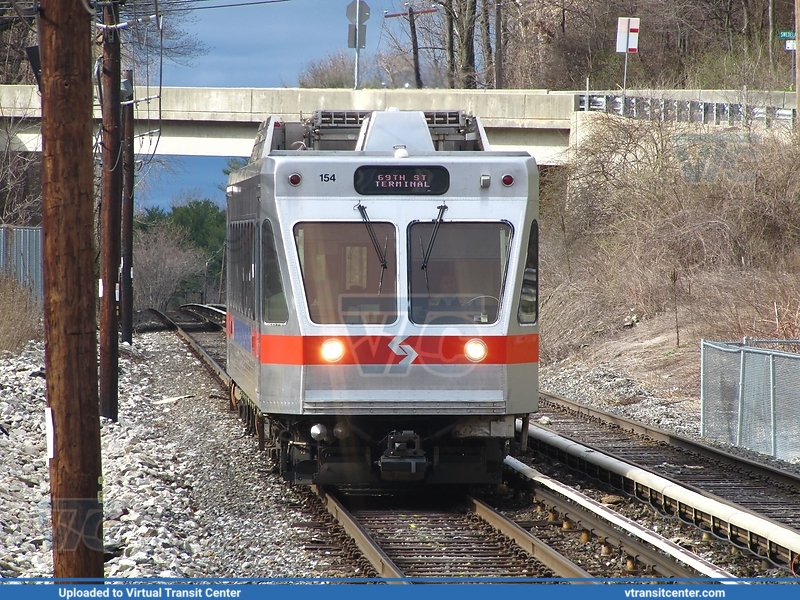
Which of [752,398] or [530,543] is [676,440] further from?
[530,543]

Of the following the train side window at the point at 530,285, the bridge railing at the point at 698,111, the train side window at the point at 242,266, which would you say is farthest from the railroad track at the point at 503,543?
the bridge railing at the point at 698,111

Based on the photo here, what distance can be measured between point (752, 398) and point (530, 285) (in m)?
5.48

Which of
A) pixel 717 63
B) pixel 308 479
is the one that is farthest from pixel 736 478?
pixel 717 63

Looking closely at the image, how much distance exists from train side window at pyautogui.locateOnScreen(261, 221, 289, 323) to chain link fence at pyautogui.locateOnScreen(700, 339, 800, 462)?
21.9 feet

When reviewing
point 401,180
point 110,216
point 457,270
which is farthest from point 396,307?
point 110,216

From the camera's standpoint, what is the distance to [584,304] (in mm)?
27297

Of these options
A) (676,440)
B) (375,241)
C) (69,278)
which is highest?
(375,241)

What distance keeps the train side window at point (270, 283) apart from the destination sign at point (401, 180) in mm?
959

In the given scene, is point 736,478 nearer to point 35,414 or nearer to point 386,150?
point 386,150

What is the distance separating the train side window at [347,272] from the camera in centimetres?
976

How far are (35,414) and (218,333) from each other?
19068mm

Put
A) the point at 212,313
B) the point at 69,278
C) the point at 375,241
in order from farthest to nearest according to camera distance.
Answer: the point at 212,313 < the point at 375,241 < the point at 69,278

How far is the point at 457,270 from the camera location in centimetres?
985

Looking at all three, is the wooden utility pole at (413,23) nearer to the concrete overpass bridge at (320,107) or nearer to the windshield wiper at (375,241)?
the concrete overpass bridge at (320,107)
